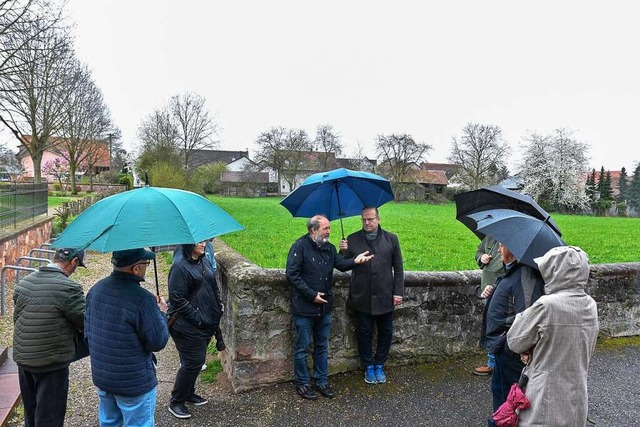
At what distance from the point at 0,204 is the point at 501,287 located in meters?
11.2

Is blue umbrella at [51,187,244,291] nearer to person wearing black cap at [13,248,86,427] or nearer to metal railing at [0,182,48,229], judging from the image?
person wearing black cap at [13,248,86,427]

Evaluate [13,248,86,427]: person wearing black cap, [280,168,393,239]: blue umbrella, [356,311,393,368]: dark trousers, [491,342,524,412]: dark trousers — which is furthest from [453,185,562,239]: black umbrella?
[13,248,86,427]: person wearing black cap

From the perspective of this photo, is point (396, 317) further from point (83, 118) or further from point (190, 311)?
point (83, 118)

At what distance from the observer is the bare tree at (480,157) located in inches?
2224

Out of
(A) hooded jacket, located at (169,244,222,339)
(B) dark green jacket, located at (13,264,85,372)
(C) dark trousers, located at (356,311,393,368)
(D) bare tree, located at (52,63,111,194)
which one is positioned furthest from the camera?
(D) bare tree, located at (52,63,111,194)

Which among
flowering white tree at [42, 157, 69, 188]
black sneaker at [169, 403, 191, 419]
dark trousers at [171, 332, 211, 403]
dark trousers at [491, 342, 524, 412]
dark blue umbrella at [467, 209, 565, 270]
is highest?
flowering white tree at [42, 157, 69, 188]

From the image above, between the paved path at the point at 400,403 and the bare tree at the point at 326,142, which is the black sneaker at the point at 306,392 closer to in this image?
the paved path at the point at 400,403

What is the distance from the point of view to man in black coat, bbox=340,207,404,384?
4324 millimetres

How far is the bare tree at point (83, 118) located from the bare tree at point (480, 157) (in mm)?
43554

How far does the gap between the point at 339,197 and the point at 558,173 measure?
52661 millimetres

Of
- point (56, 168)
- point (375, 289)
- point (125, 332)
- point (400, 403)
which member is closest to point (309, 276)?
point (375, 289)

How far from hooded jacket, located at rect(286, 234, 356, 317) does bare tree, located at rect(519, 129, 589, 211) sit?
49.8m

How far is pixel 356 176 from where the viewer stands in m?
4.25

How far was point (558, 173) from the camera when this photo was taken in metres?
49.3
